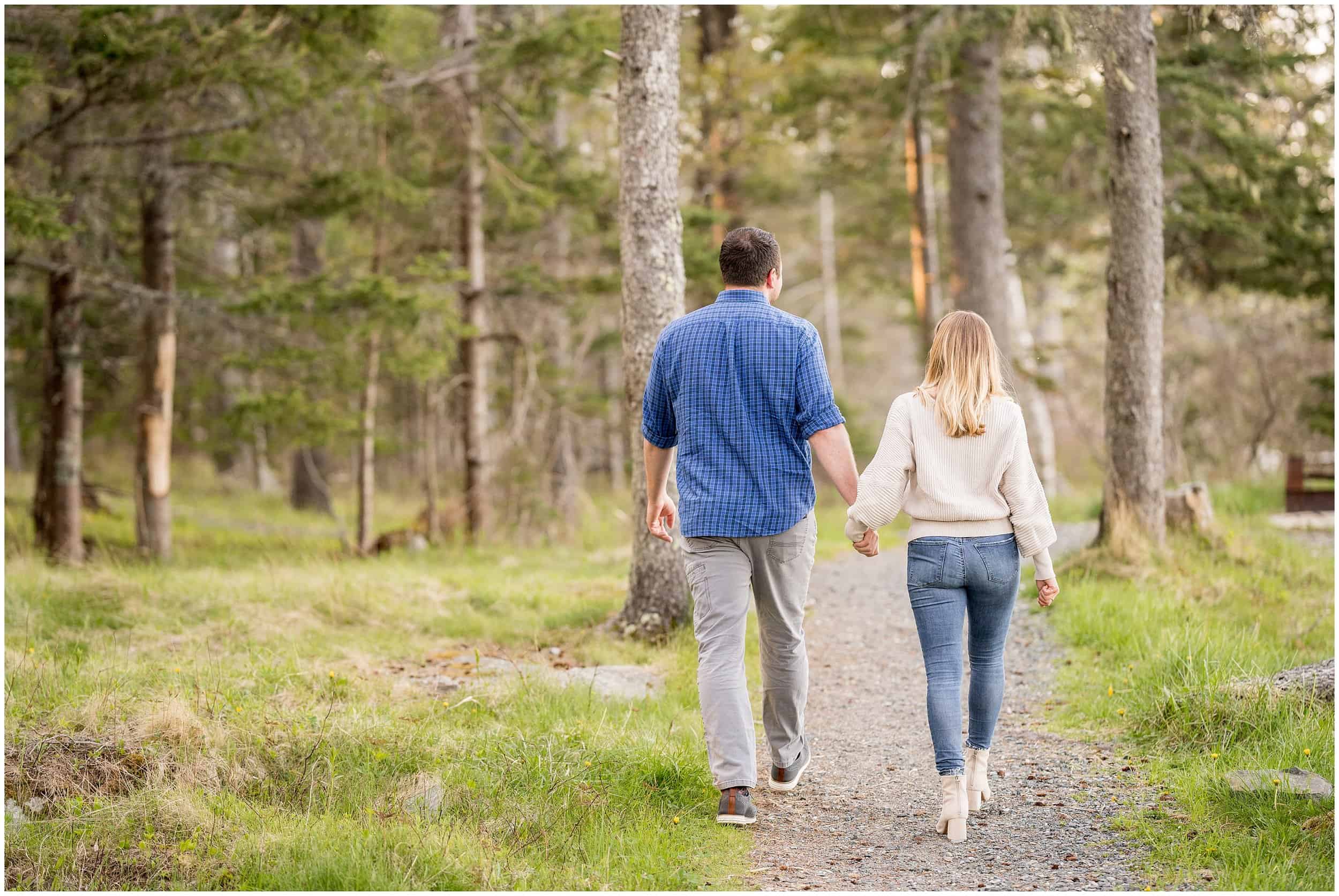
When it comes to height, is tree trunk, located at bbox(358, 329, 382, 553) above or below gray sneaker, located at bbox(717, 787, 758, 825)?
above

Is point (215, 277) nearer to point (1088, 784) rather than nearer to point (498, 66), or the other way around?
point (498, 66)

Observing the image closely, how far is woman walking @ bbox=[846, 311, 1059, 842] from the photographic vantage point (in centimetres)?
384

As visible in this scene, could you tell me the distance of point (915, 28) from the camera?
38.1 ft

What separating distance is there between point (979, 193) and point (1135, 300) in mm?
5628

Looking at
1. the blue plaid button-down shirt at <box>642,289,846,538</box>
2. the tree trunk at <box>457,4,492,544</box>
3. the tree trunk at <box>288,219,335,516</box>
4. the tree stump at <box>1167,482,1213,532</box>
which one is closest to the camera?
the blue plaid button-down shirt at <box>642,289,846,538</box>

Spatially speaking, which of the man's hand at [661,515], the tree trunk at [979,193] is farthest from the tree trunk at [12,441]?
the man's hand at [661,515]

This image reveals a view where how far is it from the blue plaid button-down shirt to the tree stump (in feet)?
21.0

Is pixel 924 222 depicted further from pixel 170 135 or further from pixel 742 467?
pixel 742 467

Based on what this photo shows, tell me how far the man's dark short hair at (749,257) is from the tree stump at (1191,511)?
6528mm

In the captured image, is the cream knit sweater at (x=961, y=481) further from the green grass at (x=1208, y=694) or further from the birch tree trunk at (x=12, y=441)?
the birch tree trunk at (x=12, y=441)

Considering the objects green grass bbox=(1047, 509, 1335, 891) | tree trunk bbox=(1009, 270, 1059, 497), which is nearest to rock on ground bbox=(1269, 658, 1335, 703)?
green grass bbox=(1047, 509, 1335, 891)

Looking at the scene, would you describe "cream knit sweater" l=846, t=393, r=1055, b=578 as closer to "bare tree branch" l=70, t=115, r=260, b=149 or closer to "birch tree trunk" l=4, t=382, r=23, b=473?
"bare tree branch" l=70, t=115, r=260, b=149

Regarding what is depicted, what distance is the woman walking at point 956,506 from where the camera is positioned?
3842 mm

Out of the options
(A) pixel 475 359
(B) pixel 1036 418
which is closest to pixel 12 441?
(A) pixel 475 359
